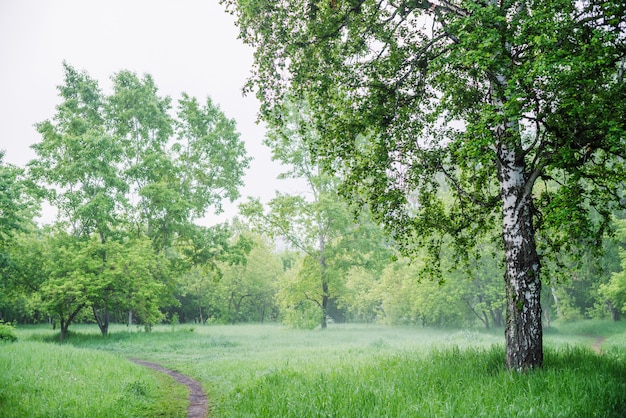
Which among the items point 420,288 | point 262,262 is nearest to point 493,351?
point 420,288

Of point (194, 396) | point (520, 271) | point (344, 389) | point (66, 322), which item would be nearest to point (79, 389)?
point (194, 396)

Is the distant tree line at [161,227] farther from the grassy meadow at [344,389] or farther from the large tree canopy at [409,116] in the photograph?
the grassy meadow at [344,389]

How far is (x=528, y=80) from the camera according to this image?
566 centimetres

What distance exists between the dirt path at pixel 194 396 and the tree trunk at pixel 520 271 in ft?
21.1

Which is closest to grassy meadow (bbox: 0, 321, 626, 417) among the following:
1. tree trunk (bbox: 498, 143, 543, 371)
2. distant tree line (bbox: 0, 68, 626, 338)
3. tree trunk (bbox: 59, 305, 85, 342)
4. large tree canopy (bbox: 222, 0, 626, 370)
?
tree trunk (bbox: 498, 143, 543, 371)

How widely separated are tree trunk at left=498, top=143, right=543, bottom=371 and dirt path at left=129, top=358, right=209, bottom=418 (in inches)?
253

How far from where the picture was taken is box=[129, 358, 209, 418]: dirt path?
8394 millimetres

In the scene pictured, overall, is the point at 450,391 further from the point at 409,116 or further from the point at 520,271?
the point at 409,116

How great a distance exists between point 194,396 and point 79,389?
2628 mm

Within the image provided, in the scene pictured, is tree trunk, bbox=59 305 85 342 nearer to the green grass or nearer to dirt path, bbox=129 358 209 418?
the green grass

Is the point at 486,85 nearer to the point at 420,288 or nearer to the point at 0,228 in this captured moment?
the point at 0,228

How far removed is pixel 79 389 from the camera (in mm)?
8836

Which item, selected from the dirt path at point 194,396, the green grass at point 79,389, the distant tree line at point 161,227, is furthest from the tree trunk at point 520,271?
the distant tree line at point 161,227

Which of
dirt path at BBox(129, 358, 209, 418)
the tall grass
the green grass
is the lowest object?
dirt path at BBox(129, 358, 209, 418)
